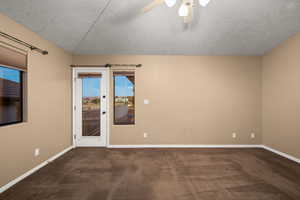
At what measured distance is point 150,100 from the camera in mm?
3979

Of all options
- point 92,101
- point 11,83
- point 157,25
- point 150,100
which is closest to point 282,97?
point 150,100

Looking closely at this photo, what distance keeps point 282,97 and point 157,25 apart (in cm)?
337

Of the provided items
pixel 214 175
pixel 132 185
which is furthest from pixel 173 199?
pixel 214 175

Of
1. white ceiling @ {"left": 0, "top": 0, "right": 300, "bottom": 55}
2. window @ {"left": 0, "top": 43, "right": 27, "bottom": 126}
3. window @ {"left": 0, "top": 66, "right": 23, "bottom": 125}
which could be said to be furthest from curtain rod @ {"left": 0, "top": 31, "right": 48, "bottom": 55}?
window @ {"left": 0, "top": 66, "right": 23, "bottom": 125}

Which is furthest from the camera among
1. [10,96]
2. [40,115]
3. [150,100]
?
[150,100]

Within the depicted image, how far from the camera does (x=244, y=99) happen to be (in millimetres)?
4000

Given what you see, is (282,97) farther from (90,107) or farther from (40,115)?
(40,115)

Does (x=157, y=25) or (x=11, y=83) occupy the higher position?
(x=157, y=25)

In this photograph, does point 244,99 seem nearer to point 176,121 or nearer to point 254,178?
point 176,121

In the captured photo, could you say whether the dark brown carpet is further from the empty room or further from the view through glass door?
the view through glass door

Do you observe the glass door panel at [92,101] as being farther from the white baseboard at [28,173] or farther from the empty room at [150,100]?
the white baseboard at [28,173]

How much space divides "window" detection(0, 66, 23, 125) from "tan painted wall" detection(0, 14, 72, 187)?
0.40 ft

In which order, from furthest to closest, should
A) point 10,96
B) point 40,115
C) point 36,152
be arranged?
point 40,115 → point 36,152 → point 10,96

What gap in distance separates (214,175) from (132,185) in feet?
4.68
